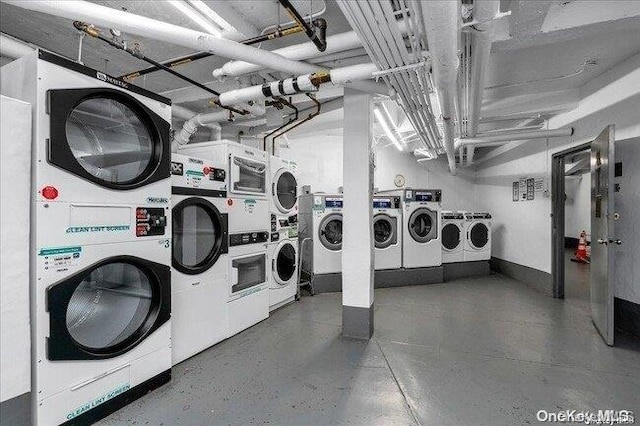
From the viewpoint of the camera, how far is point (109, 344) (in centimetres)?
185

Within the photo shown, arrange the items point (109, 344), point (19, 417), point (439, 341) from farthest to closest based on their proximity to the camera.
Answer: point (439, 341), point (109, 344), point (19, 417)

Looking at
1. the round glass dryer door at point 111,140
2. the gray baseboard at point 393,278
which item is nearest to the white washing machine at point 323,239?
the gray baseboard at point 393,278

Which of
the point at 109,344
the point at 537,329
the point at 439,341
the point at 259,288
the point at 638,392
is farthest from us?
the point at 259,288

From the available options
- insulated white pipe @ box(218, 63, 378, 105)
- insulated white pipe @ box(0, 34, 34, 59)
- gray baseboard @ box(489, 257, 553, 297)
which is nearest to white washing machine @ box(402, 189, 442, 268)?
gray baseboard @ box(489, 257, 553, 297)

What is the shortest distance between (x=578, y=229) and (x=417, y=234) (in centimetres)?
694

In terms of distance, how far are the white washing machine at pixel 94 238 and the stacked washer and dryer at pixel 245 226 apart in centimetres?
78

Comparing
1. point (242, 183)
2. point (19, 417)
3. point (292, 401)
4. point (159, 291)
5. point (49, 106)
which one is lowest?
point (292, 401)

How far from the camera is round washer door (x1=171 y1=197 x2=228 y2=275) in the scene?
2500 mm

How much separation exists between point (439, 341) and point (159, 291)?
243 centimetres

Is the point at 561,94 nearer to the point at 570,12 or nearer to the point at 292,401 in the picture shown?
the point at 570,12

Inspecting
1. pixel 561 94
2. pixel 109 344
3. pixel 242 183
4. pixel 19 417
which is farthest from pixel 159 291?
pixel 561 94

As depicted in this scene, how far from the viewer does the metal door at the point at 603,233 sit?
2592 millimetres

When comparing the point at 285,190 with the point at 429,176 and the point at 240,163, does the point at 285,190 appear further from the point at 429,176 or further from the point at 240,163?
the point at 429,176

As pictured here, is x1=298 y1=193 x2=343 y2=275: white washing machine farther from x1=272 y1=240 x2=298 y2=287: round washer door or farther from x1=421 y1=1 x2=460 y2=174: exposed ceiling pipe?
x1=421 y1=1 x2=460 y2=174: exposed ceiling pipe
